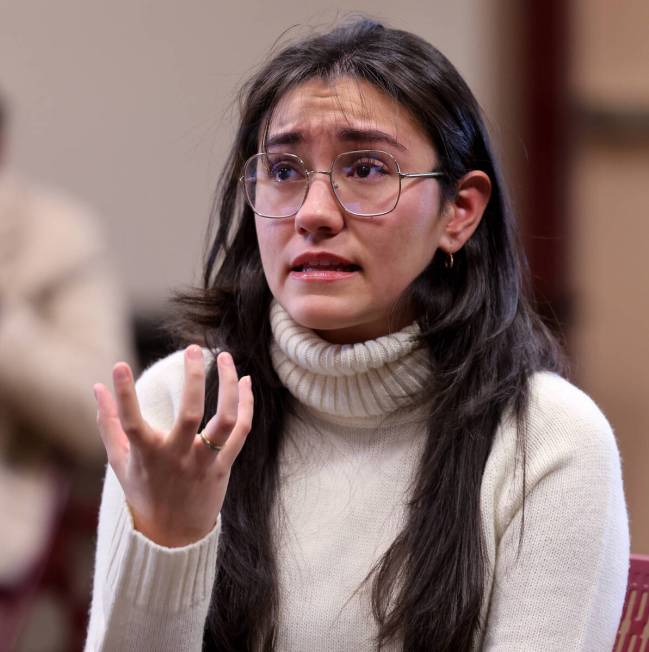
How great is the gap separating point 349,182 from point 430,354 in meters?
0.21

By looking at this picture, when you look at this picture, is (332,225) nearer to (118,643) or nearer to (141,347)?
(118,643)

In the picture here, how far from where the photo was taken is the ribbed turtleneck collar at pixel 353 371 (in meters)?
1.51

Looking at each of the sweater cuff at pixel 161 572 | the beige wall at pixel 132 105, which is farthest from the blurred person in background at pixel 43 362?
the sweater cuff at pixel 161 572

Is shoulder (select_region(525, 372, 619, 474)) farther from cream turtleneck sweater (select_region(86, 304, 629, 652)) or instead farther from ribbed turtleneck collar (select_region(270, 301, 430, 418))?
ribbed turtleneck collar (select_region(270, 301, 430, 418))

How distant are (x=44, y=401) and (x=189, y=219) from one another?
1.24 m

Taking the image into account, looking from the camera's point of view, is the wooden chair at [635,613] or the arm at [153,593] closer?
the arm at [153,593]

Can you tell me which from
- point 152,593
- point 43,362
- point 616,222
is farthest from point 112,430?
point 616,222

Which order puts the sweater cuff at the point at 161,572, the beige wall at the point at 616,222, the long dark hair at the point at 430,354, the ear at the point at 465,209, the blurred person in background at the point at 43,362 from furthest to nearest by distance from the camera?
the beige wall at the point at 616,222, the blurred person in background at the point at 43,362, the ear at the point at 465,209, the long dark hair at the point at 430,354, the sweater cuff at the point at 161,572

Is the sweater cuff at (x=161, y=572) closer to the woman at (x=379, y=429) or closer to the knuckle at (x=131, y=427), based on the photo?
the woman at (x=379, y=429)

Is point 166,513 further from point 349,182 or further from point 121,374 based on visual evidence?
point 349,182

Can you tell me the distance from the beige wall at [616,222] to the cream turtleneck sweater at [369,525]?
288 centimetres

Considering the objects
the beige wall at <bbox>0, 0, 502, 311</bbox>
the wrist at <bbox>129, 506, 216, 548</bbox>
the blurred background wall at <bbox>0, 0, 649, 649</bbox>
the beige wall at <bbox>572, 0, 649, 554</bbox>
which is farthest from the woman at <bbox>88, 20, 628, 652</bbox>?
the beige wall at <bbox>572, 0, 649, 554</bbox>

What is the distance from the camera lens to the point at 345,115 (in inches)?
58.6

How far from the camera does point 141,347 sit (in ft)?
11.8
